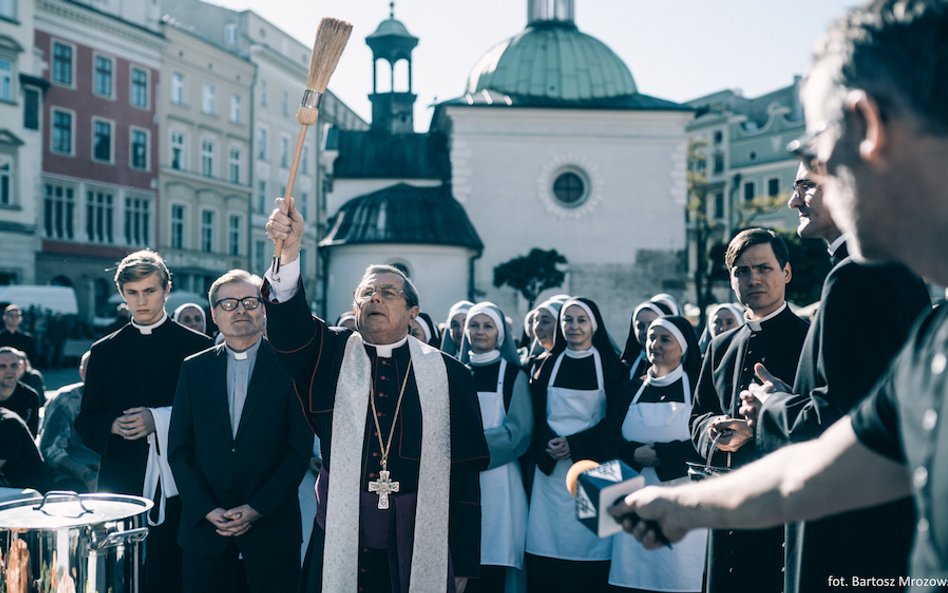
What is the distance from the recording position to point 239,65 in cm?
4709

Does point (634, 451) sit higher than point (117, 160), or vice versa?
point (117, 160)

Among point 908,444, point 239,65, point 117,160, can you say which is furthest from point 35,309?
point 908,444

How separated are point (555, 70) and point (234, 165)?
22.0 metres

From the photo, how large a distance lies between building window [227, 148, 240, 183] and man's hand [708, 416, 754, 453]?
4612 cm

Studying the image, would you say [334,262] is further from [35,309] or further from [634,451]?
[634,451]

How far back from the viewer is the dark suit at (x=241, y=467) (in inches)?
184

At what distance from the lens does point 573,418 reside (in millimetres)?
6445

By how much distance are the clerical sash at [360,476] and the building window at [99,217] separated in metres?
36.8

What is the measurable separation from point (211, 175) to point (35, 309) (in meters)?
20.0

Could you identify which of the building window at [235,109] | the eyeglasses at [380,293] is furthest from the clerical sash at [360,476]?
the building window at [235,109]

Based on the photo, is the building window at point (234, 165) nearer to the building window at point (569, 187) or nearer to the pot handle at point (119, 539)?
the building window at point (569, 187)

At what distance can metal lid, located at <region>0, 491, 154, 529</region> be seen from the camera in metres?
3.57

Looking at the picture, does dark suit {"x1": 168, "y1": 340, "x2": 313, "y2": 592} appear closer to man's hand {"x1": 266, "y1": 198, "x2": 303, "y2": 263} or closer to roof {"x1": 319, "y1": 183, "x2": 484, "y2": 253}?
man's hand {"x1": 266, "y1": 198, "x2": 303, "y2": 263}

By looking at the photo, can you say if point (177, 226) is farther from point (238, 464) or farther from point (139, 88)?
point (238, 464)
